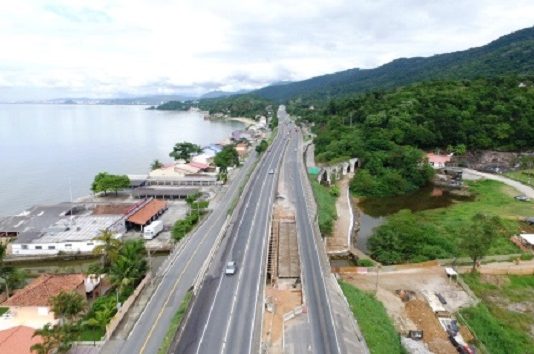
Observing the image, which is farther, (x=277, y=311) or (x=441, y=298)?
(x=441, y=298)

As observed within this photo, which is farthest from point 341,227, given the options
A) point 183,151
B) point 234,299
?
point 183,151

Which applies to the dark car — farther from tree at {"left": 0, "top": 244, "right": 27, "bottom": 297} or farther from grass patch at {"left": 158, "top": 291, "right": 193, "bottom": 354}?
tree at {"left": 0, "top": 244, "right": 27, "bottom": 297}

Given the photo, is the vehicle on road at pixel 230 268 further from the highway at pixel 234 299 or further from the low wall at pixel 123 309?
the low wall at pixel 123 309

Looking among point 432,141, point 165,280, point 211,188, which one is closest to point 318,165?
point 211,188

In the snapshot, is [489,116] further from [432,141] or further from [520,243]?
[520,243]

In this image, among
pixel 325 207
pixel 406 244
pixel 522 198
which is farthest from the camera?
pixel 522 198

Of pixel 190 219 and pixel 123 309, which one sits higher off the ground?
pixel 123 309

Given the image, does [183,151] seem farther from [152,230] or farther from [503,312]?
[503,312]
